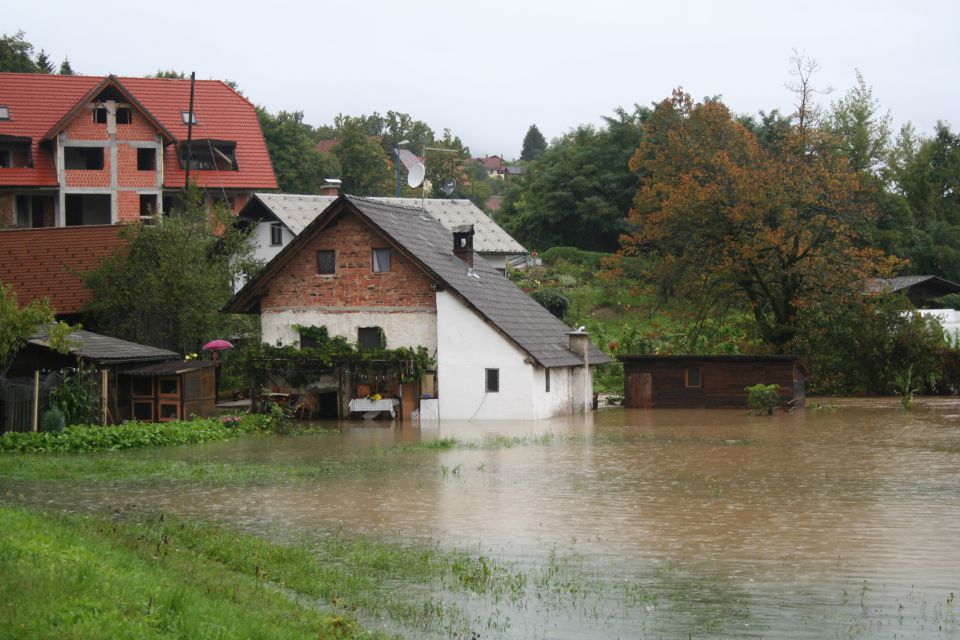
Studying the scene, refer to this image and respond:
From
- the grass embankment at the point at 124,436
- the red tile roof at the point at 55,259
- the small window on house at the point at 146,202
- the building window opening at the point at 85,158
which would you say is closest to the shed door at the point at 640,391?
the grass embankment at the point at 124,436

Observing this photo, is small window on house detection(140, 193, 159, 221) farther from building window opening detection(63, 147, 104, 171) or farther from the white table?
the white table

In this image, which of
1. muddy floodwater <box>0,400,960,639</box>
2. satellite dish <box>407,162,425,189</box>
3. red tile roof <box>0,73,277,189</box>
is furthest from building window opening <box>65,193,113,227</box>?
muddy floodwater <box>0,400,960,639</box>

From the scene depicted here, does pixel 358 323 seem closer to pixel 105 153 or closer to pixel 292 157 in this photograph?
pixel 105 153

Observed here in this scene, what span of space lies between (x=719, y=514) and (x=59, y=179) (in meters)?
44.5

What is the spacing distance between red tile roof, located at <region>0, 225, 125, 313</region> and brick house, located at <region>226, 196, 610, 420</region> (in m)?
5.97

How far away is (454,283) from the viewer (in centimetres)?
3388

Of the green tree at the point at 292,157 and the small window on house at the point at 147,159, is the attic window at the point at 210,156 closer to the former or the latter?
the small window on house at the point at 147,159

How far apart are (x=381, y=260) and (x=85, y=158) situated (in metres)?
26.7

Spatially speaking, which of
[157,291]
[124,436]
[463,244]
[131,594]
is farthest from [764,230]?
[131,594]

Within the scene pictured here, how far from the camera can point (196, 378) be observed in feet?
100

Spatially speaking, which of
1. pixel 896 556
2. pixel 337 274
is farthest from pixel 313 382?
pixel 896 556

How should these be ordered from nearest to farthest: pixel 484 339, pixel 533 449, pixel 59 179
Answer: pixel 533 449, pixel 484 339, pixel 59 179

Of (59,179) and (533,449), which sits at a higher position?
(59,179)

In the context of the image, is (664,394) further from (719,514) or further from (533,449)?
(719,514)
